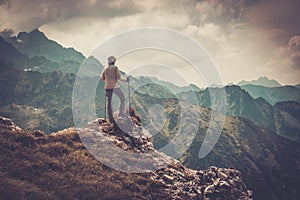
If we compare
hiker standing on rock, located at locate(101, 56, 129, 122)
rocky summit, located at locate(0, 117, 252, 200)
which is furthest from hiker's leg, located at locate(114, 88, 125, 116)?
rocky summit, located at locate(0, 117, 252, 200)

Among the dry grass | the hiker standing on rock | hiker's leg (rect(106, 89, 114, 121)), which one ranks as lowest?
the dry grass

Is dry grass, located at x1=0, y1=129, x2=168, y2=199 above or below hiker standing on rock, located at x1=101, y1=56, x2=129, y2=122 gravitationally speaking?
below

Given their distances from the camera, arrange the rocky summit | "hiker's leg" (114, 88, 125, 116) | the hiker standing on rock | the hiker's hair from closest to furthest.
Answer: the rocky summit → the hiker's hair → the hiker standing on rock → "hiker's leg" (114, 88, 125, 116)

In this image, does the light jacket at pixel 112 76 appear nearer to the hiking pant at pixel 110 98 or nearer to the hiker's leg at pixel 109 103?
the hiking pant at pixel 110 98

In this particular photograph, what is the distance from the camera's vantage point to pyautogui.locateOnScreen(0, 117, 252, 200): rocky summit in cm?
1839

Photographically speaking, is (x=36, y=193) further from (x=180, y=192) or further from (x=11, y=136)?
(x=180, y=192)

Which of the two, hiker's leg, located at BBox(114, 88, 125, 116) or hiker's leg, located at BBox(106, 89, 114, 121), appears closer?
hiker's leg, located at BBox(114, 88, 125, 116)

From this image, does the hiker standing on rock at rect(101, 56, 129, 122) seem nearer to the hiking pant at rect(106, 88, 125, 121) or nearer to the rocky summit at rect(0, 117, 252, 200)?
the hiking pant at rect(106, 88, 125, 121)

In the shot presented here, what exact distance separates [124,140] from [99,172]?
470 cm

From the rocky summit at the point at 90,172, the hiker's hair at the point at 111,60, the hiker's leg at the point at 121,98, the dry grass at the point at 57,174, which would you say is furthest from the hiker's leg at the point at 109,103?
the dry grass at the point at 57,174

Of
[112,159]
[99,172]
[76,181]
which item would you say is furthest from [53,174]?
[112,159]

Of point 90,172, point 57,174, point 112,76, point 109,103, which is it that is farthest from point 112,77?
point 57,174

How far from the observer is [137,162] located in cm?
2297

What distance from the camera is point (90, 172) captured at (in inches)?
805
